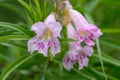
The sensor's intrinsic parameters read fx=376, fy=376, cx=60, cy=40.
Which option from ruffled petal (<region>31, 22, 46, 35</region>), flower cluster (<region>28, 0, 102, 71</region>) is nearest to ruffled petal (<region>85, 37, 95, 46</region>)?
flower cluster (<region>28, 0, 102, 71</region>)

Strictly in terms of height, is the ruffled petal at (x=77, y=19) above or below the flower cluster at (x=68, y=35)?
above

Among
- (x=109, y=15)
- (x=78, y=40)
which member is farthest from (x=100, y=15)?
(x=78, y=40)

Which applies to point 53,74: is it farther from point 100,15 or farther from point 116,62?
point 100,15

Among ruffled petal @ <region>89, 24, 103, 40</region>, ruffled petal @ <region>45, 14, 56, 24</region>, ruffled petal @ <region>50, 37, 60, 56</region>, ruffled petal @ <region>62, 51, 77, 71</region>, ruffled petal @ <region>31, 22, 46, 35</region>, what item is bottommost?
ruffled petal @ <region>62, 51, 77, 71</region>

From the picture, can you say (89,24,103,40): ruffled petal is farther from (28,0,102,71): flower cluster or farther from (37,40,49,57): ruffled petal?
(37,40,49,57): ruffled petal

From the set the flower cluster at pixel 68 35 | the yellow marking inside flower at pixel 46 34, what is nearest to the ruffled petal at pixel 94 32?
the flower cluster at pixel 68 35

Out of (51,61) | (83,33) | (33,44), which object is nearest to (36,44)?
(33,44)

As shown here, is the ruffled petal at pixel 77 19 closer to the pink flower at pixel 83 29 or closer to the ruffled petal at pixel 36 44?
the pink flower at pixel 83 29
